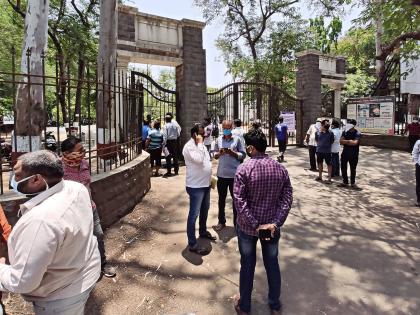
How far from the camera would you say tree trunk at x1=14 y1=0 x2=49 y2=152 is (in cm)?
460

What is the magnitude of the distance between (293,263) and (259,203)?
1746 mm

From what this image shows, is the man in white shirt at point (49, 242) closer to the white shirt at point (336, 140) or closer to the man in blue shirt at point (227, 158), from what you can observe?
the man in blue shirt at point (227, 158)

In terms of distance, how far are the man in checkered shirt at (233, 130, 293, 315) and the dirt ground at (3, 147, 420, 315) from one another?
1.86 feet

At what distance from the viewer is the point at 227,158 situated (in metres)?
5.27

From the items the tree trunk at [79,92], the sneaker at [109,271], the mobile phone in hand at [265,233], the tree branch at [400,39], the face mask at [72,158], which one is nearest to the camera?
the mobile phone in hand at [265,233]

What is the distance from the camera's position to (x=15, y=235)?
5.85 ft

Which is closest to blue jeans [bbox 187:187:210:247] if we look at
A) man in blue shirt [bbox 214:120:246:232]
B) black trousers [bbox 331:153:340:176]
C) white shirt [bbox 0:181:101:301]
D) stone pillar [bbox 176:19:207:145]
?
man in blue shirt [bbox 214:120:246:232]

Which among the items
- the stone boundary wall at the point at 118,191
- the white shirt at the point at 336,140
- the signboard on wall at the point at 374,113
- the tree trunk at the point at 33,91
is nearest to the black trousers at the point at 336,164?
the white shirt at the point at 336,140

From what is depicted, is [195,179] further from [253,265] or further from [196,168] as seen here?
[253,265]

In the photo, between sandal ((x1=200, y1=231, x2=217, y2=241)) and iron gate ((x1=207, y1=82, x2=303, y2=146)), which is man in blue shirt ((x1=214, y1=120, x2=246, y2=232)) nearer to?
sandal ((x1=200, y1=231, x2=217, y2=241))

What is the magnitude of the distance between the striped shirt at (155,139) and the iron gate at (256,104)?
3591mm

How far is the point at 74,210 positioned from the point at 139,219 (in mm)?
4091

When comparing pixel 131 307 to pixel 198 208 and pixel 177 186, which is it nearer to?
pixel 198 208

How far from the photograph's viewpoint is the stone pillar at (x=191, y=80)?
35.2 feet
